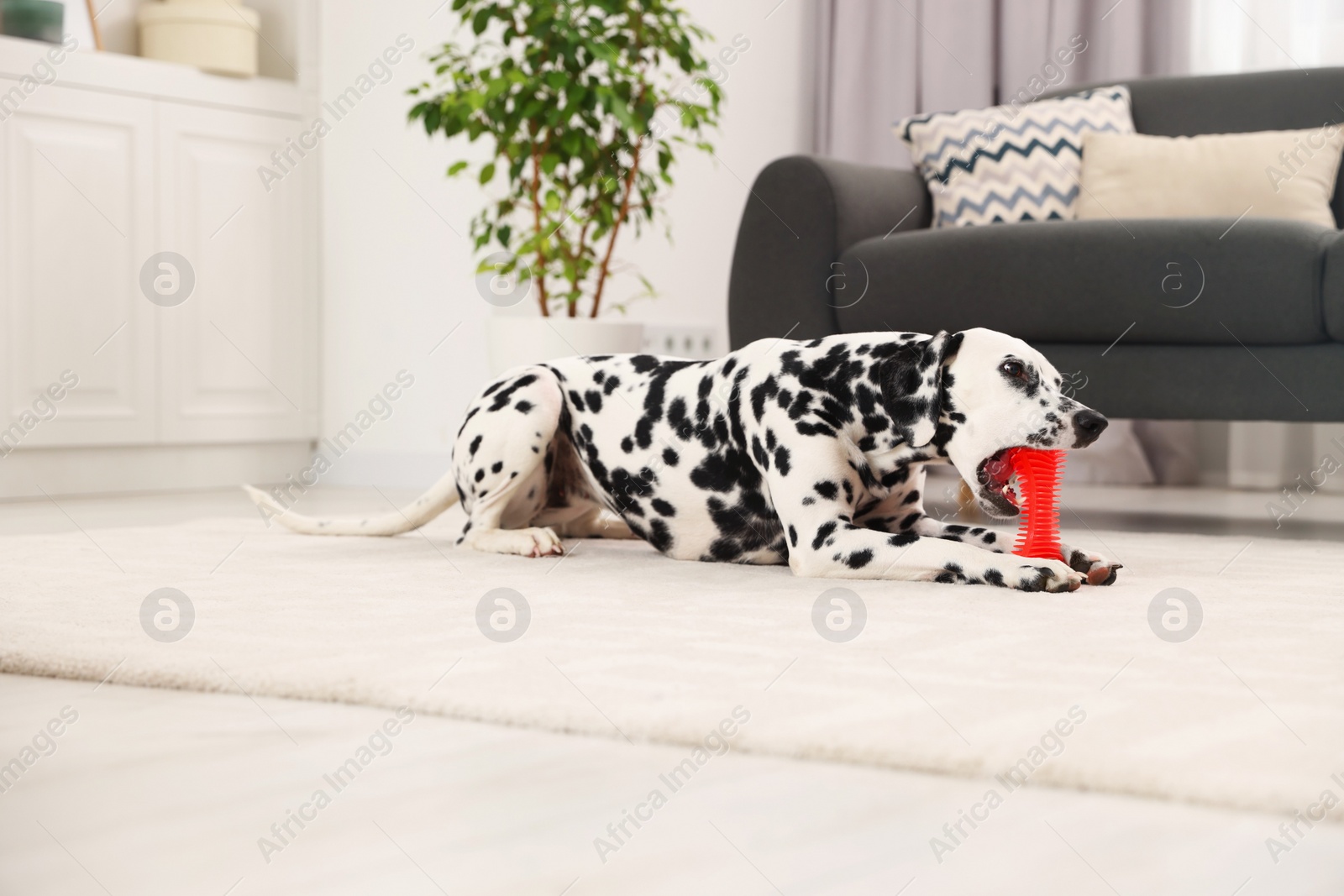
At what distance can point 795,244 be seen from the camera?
124 inches

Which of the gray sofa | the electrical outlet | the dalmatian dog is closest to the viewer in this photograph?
the dalmatian dog

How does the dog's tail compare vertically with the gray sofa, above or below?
below

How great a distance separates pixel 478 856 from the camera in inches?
35.6

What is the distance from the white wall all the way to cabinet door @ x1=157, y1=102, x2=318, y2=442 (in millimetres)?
129

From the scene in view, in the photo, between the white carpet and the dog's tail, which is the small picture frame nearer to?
the dog's tail

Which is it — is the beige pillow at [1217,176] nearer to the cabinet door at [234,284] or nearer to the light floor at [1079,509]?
the light floor at [1079,509]

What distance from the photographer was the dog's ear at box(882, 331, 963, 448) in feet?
6.58

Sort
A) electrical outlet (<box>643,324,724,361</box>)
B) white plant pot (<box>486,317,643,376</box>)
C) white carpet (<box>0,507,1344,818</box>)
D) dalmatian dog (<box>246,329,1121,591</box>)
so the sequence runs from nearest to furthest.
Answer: white carpet (<box>0,507,1344,818</box>), dalmatian dog (<box>246,329,1121,591</box>), white plant pot (<box>486,317,643,376</box>), electrical outlet (<box>643,324,724,361</box>)

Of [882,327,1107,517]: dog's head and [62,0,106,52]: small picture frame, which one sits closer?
[882,327,1107,517]: dog's head

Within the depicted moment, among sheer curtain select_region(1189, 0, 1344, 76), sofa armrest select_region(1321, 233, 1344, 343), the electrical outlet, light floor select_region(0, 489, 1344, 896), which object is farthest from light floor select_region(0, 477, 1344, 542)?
light floor select_region(0, 489, 1344, 896)

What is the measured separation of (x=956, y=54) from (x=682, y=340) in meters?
1.41

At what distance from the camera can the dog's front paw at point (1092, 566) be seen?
1969 millimetres

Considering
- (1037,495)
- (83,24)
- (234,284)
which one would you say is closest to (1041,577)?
(1037,495)

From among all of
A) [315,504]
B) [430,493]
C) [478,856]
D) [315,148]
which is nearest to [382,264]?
[315,148]
